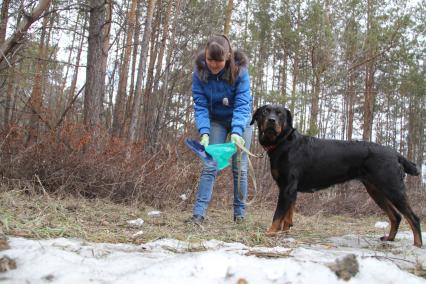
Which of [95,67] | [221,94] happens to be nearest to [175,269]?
[221,94]

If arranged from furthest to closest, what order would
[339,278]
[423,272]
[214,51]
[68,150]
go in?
[68,150] < [214,51] < [423,272] < [339,278]

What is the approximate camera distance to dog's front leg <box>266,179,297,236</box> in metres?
4.19

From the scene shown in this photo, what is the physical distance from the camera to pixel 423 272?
2.30 metres

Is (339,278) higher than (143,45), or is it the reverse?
(143,45)

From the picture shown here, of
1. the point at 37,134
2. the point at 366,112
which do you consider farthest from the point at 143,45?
the point at 366,112

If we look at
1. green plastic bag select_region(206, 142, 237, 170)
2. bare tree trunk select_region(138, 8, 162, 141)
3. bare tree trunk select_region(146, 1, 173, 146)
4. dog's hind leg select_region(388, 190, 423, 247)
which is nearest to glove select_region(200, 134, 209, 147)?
green plastic bag select_region(206, 142, 237, 170)

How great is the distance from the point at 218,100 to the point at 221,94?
0.29 feet

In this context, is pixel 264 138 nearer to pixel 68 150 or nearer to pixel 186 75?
pixel 68 150

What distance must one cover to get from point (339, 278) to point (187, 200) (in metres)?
5.18

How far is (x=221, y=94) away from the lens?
4.55 m

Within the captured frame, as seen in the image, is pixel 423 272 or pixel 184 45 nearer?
pixel 423 272

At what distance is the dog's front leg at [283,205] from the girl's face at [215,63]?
1.45 m

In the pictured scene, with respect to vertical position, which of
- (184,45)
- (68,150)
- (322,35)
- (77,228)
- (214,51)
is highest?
(322,35)

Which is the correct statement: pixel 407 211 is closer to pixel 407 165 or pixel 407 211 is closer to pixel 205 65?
pixel 407 165
